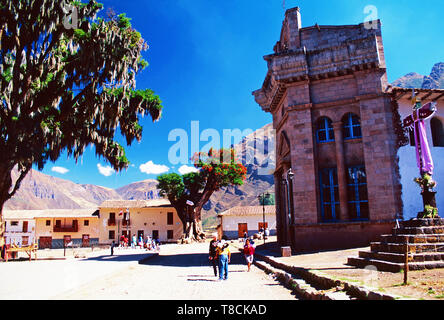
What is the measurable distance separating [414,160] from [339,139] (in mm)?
3560

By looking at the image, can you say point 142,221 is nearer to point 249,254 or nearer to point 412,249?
Answer: point 249,254

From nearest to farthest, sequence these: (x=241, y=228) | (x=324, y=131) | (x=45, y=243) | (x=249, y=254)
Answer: (x=249, y=254)
(x=324, y=131)
(x=241, y=228)
(x=45, y=243)

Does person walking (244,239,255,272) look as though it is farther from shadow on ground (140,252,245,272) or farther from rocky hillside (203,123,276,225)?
rocky hillside (203,123,276,225)

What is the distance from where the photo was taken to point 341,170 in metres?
16.8

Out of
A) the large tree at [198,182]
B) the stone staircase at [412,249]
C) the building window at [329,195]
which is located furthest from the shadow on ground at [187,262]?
the large tree at [198,182]

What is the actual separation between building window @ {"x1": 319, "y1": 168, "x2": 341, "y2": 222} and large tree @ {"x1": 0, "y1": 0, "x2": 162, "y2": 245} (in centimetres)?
1154

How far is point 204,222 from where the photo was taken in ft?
456

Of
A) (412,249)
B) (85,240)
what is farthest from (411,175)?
(85,240)

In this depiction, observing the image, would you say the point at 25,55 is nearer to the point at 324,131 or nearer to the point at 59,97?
the point at 59,97

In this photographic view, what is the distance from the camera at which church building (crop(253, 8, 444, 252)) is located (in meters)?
15.9

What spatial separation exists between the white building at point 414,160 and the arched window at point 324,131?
10.8 feet

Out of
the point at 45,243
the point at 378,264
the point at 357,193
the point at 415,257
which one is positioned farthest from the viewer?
the point at 45,243

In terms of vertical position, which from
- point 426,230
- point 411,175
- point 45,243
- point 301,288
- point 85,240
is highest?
point 411,175

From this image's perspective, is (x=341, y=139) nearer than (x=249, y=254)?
No
